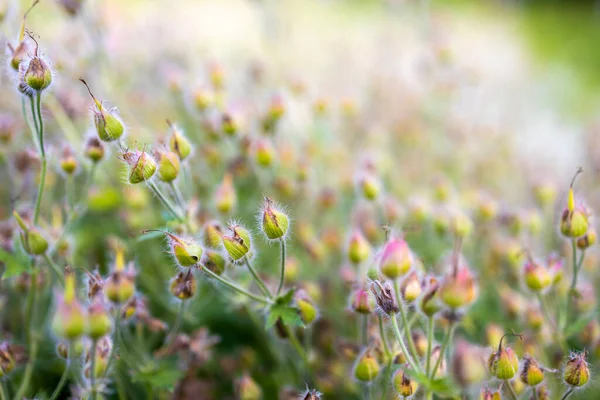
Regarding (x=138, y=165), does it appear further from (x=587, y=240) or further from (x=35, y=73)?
(x=587, y=240)

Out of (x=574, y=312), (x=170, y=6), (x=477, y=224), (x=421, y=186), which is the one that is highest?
(x=170, y=6)

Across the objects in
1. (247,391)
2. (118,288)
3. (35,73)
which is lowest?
(247,391)

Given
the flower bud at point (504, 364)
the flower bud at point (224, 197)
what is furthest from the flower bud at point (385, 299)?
the flower bud at point (224, 197)

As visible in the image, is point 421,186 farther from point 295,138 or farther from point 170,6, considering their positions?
point 170,6

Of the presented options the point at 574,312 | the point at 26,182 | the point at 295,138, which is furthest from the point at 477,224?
the point at 26,182

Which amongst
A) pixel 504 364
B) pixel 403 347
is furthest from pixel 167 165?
pixel 504 364

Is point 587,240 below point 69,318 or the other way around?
the other way around

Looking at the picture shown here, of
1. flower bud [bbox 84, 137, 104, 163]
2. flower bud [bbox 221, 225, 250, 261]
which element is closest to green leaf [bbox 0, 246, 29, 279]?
flower bud [bbox 84, 137, 104, 163]
